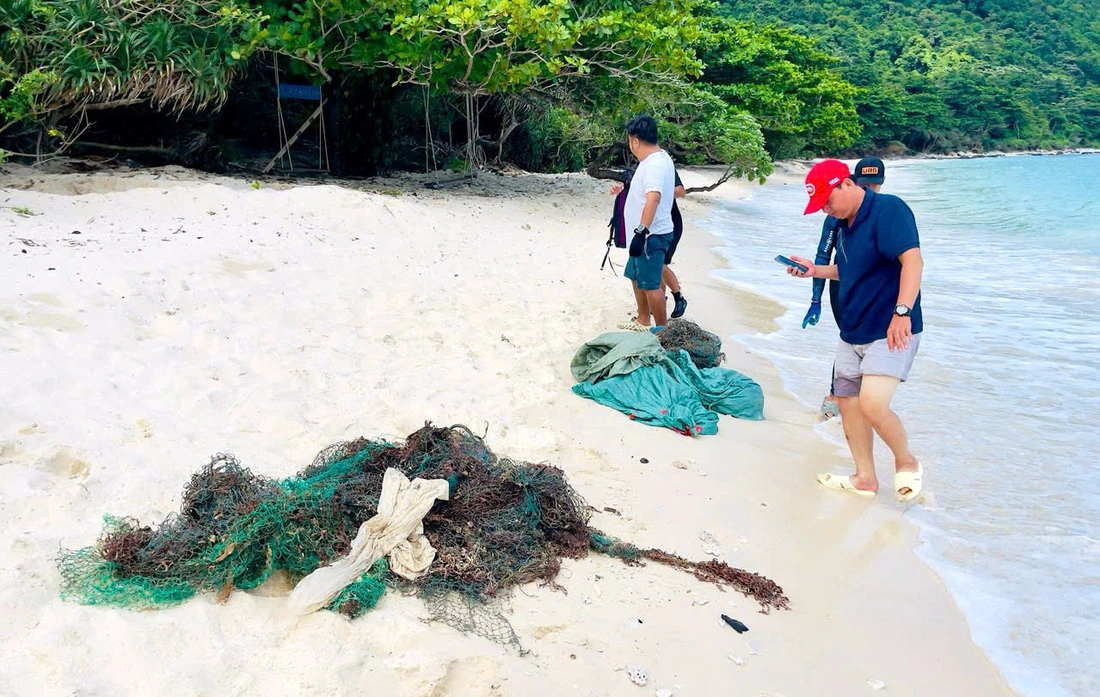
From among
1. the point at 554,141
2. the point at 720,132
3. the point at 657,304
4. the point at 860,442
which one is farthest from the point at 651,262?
the point at 554,141

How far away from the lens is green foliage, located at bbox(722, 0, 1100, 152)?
60.7 m

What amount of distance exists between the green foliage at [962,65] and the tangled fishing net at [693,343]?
53.8m

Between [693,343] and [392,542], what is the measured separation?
349 cm

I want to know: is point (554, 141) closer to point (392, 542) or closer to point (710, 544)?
point (710, 544)

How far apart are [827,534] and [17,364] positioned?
3754 millimetres

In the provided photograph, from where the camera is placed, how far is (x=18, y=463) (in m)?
3.03

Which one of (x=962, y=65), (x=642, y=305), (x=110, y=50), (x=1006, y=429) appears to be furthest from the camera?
(x=962, y=65)

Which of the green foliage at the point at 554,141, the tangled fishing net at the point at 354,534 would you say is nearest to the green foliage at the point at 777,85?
the green foliage at the point at 554,141

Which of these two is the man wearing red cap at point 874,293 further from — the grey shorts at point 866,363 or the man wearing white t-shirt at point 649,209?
the man wearing white t-shirt at point 649,209

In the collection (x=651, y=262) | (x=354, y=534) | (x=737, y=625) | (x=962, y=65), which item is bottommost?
(x=737, y=625)

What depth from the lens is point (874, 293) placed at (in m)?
3.88

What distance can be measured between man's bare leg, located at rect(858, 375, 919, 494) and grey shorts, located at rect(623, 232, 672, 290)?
2.40 m

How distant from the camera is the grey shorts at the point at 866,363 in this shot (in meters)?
3.86

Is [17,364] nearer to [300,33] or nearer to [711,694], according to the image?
[711,694]
